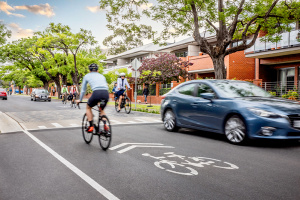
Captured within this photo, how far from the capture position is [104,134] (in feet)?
21.9

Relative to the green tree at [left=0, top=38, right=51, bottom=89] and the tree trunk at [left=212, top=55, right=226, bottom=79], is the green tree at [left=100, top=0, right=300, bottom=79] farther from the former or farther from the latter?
the green tree at [left=0, top=38, right=51, bottom=89]

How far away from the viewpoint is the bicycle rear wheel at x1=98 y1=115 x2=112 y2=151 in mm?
6625

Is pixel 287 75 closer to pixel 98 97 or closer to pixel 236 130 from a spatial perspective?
pixel 236 130

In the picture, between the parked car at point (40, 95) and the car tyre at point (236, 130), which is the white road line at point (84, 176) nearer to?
the car tyre at point (236, 130)

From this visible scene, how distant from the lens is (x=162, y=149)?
6699 mm

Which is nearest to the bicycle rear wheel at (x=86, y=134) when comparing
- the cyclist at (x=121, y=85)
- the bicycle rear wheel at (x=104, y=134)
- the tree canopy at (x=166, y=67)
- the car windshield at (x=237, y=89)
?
the bicycle rear wheel at (x=104, y=134)

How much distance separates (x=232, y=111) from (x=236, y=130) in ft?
1.47

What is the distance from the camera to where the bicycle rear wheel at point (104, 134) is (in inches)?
261

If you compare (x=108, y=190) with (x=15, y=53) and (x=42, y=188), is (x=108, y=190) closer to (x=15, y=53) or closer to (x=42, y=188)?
(x=42, y=188)

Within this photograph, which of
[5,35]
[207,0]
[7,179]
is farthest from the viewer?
[5,35]

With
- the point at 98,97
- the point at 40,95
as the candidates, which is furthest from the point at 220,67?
the point at 40,95

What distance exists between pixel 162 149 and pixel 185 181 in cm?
226

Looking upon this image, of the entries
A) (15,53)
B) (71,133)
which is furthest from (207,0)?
(15,53)

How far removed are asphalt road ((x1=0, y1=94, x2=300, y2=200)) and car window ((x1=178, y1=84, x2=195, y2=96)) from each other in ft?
4.57
